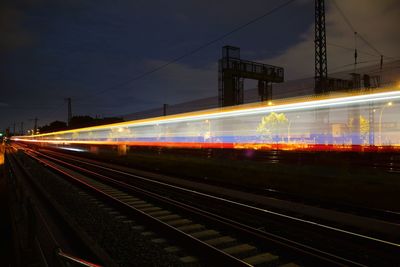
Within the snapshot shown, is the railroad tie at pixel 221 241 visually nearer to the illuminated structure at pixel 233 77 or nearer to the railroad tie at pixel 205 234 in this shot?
the railroad tie at pixel 205 234

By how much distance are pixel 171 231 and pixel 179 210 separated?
2259mm

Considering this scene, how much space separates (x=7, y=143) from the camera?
193 feet

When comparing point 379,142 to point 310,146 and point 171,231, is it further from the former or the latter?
point 171,231

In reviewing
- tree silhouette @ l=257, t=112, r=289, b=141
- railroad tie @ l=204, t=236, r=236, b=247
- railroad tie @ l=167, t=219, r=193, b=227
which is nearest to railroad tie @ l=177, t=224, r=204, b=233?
railroad tie @ l=167, t=219, r=193, b=227

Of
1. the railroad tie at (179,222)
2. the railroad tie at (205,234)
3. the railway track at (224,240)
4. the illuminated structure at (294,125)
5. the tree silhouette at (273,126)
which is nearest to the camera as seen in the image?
the railway track at (224,240)

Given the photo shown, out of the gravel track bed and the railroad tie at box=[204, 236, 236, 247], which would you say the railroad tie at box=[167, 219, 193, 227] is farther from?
the railroad tie at box=[204, 236, 236, 247]

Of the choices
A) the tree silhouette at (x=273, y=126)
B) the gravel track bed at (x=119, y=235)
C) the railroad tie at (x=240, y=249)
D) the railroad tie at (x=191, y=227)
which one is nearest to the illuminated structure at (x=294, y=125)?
the tree silhouette at (x=273, y=126)

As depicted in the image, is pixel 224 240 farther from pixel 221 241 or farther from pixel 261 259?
pixel 261 259

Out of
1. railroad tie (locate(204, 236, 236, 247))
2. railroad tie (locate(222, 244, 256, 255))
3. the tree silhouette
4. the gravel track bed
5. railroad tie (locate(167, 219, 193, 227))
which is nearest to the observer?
the gravel track bed

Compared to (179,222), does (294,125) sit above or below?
above

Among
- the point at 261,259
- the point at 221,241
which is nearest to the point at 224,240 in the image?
the point at 221,241

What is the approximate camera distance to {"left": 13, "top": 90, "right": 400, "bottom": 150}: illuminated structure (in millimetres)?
13109

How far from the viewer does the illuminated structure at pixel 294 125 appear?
13109mm

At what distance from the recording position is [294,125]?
52.1 ft
